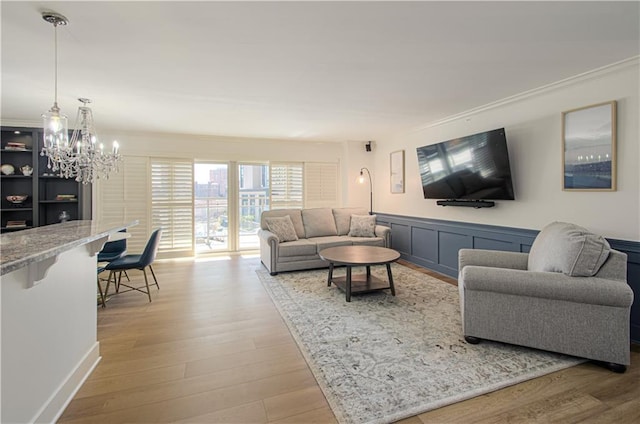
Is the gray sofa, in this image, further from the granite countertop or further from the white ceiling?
the granite countertop

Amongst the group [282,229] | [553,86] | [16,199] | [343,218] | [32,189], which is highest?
[553,86]

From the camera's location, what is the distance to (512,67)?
2727mm

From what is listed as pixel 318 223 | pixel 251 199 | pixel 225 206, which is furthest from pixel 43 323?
pixel 251 199

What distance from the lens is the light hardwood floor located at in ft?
5.66

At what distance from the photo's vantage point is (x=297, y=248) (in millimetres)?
4676

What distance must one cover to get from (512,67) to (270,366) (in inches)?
128

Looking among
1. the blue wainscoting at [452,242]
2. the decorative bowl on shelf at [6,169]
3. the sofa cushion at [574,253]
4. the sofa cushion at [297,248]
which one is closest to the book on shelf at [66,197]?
the decorative bowl on shelf at [6,169]

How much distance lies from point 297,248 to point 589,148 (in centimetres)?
360

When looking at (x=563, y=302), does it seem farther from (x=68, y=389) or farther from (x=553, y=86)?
(x=68, y=389)

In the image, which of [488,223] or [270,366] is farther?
[488,223]

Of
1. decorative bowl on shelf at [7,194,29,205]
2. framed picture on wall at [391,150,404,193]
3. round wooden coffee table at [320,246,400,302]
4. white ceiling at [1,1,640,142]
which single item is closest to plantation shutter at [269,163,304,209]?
framed picture on wall at [391,150,404,193]

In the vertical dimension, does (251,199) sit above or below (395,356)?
above

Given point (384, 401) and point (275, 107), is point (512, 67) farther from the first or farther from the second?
point (384, 401)

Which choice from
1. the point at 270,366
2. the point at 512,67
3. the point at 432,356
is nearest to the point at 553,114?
the point at 512,67
